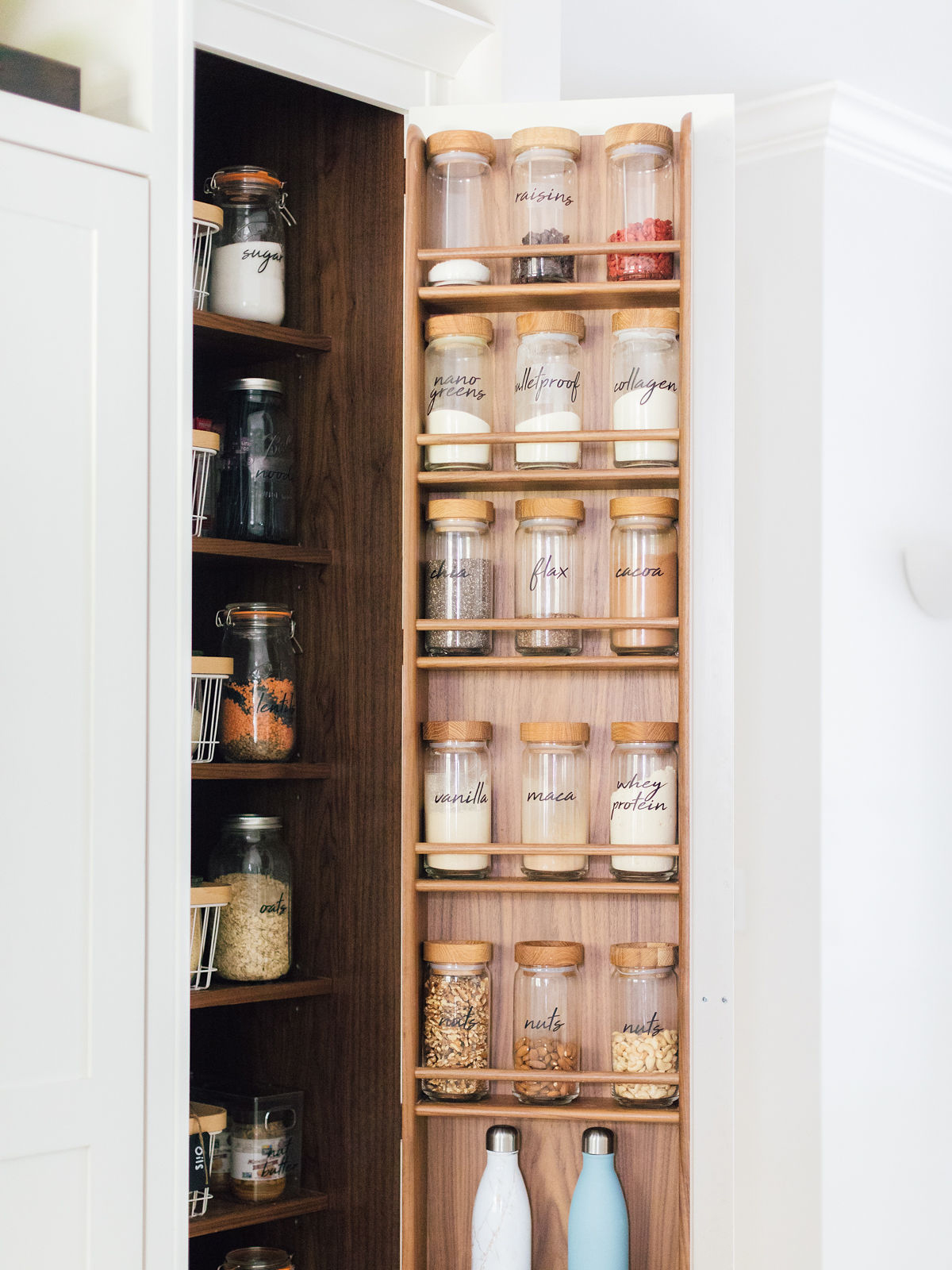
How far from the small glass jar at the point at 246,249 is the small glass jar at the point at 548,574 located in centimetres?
55

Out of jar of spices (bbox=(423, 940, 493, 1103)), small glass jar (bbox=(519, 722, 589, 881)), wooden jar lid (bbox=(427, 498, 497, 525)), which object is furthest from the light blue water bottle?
wooden jar lid (bbox=(427, 498, 497, 525))

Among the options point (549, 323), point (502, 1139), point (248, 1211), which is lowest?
point (248, 1211)

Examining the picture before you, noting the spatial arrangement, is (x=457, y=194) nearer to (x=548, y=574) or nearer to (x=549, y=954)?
(x=548, y=574)

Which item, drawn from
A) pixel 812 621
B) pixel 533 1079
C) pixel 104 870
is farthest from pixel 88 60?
pixel 812 621

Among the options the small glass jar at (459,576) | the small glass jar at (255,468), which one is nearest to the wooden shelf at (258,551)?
the small glass jar at (255,468)

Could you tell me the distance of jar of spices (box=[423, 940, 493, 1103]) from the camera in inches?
70.8

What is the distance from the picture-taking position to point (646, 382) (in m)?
1.83

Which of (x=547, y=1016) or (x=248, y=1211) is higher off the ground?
(x=547, y=1016)

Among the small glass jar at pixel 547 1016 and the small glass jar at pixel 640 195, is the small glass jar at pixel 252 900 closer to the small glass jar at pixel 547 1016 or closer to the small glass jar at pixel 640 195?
the small glass jar at pixel 547 1016

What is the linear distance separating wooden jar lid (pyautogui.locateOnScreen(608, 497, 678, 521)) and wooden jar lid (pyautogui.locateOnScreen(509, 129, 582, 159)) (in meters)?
0.48

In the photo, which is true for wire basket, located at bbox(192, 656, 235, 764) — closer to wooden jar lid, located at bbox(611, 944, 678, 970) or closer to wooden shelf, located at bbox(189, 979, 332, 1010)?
wooden shelf, located at bbox(189, 979, 332, 1010)

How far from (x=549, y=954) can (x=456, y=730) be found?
32 centimetres

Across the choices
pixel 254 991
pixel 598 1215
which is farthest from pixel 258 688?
pixel 598 1215

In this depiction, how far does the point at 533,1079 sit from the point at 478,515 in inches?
28.8
